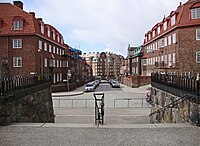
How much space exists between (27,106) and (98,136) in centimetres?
533

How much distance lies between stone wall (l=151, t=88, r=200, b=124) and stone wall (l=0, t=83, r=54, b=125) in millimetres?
6487

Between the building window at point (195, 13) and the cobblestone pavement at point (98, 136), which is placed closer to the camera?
the cobblestone pavement at point (98, 136)

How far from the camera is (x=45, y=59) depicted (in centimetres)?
4150

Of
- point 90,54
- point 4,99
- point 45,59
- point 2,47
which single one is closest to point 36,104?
point 4,99

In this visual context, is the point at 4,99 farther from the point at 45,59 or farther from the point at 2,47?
the point at 45,59

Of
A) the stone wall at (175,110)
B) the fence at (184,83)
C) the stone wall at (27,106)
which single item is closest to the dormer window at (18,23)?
the stone wall at (27,106)

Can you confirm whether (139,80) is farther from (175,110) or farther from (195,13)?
(175,110)

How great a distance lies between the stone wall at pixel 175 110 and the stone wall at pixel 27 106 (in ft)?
21.3

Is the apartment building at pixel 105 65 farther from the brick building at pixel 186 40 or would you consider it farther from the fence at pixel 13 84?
the fence at pixel 13 84

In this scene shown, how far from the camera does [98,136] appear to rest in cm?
666

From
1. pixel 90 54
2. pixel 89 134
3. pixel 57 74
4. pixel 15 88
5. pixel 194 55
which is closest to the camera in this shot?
pixel 89 134

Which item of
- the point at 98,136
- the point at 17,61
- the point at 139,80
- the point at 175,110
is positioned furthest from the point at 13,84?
the point at 139,80

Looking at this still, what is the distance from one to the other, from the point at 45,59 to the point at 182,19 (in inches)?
956

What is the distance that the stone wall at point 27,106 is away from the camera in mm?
8125
